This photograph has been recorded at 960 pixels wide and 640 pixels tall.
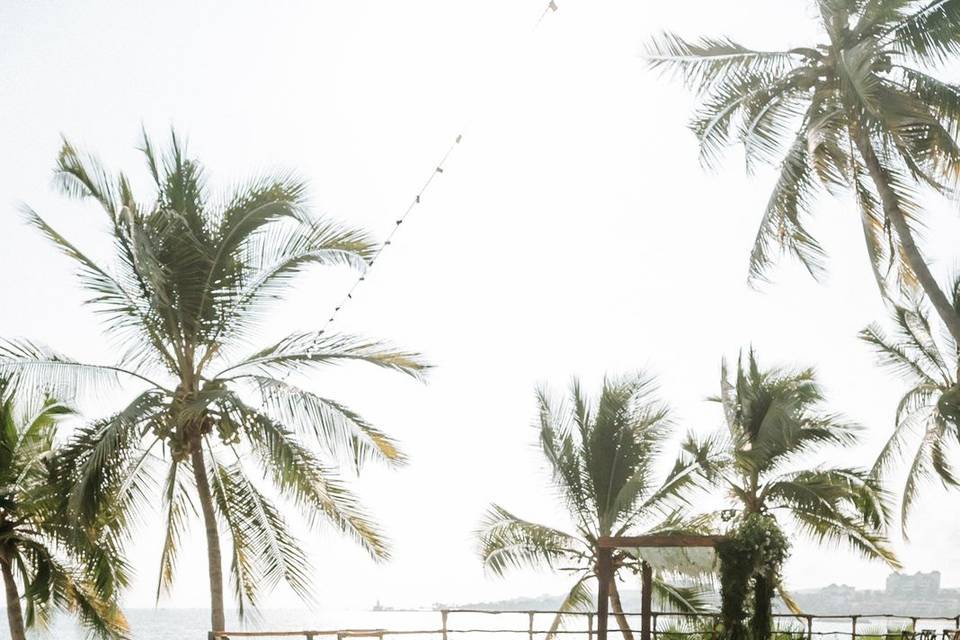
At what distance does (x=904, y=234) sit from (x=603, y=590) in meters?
5.66

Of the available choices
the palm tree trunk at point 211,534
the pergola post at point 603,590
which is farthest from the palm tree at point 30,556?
the pergola post at point 603,590

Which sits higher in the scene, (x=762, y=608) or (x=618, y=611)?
(x=762, y=608)

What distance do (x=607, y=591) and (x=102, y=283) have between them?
730 centimetres

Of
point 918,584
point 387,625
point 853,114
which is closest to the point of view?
point 853,114

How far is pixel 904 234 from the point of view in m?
12.3

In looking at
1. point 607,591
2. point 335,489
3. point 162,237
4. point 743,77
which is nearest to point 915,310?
point 743,77

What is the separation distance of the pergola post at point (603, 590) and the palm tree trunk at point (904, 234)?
16.5 feet

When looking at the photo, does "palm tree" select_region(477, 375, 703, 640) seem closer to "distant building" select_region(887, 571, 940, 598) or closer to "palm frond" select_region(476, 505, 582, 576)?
"palm frond" select_region(476, 505, 582, 576)

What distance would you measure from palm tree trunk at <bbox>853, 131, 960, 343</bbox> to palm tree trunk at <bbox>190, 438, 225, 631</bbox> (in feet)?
28.2

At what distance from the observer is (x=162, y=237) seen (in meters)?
12.4

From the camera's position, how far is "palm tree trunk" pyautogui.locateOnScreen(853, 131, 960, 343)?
39.8 feet

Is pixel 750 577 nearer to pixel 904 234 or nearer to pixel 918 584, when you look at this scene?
pixel 904 234

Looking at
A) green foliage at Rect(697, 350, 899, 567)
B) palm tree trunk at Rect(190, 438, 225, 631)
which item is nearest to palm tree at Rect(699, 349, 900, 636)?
green foliage at Rect(697, 350, 899, 567)

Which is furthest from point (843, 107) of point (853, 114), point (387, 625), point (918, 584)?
point (387, 625)
